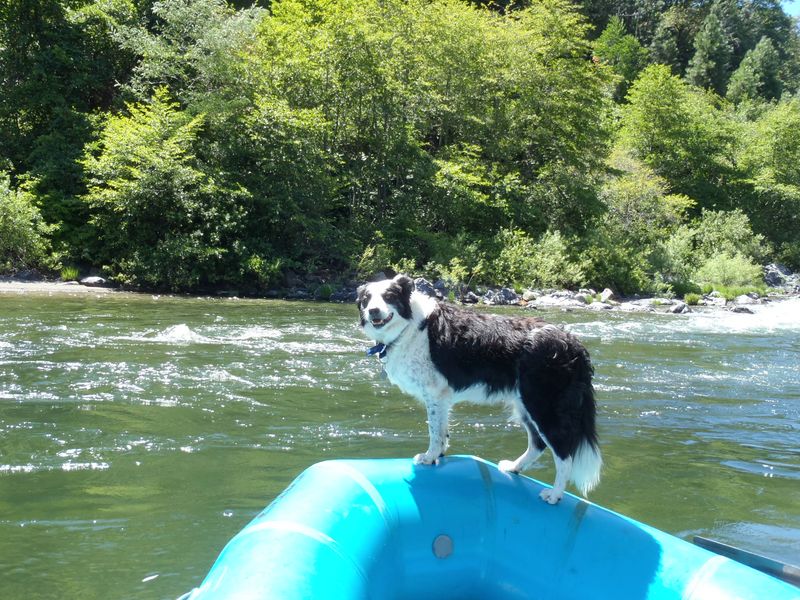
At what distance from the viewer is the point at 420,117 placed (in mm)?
23734

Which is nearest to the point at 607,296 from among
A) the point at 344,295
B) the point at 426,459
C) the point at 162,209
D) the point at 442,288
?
the point at 442,288

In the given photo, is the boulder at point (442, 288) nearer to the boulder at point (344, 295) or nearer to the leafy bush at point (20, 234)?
the boulder at point (344, 295)

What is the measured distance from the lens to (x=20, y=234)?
59.6 ft

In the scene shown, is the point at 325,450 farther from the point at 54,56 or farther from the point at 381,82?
the point at 54,56

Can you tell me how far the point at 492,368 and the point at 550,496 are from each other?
825 millimetres

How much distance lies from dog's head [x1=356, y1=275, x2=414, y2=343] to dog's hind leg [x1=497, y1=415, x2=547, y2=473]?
961mm

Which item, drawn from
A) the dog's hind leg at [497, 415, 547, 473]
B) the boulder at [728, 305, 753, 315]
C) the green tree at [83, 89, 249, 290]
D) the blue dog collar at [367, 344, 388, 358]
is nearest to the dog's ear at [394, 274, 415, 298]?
the blue dog collar at [367, 344, 388, 358]

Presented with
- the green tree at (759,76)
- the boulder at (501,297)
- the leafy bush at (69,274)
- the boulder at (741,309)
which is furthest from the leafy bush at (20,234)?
the green tree at (759,76)

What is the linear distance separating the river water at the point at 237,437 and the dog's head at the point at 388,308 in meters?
1.61

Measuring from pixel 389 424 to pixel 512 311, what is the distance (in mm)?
10858

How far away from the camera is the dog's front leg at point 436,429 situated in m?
3.92

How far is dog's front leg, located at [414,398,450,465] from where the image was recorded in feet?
12.9

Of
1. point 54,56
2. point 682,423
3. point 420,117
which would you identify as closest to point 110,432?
point 682,423

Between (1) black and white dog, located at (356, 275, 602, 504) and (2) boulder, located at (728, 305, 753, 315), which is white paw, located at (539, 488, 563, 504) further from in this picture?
(2) boulder, located at (728, 305, 753, 315)
